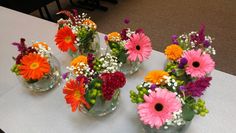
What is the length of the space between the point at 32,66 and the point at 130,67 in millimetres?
418

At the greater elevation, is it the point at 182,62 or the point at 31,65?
the point at 182,62

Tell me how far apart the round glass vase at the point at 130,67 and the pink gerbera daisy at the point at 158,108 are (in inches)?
13.9

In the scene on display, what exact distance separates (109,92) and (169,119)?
23 cm

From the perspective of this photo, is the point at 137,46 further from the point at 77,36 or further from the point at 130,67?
the point at 77,36

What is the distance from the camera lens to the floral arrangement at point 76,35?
1099 mm

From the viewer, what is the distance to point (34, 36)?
4.90ft

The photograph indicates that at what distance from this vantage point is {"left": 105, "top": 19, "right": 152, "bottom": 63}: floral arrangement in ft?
3.35

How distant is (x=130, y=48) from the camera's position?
1.02 meters

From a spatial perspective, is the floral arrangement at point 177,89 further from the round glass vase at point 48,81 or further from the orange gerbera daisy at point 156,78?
the round glass vase at point 48,81

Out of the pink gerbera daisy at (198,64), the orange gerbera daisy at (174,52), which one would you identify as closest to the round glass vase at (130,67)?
the orange gerbera daisy at (174,52)

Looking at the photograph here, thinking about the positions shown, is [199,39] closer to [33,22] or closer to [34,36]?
[34,36]

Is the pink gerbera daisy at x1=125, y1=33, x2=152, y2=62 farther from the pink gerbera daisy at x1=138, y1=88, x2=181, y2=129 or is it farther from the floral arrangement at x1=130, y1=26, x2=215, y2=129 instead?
the pink gerbera daisy at x1=138, y1=88, x2=181, y2=129

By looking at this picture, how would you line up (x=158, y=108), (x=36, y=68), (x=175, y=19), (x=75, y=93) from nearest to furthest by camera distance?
(x=158, y=108) → (x=75, y=93) → (x=36, y=68) → (x=175, y=19)

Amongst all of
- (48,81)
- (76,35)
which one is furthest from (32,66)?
(76,35)
